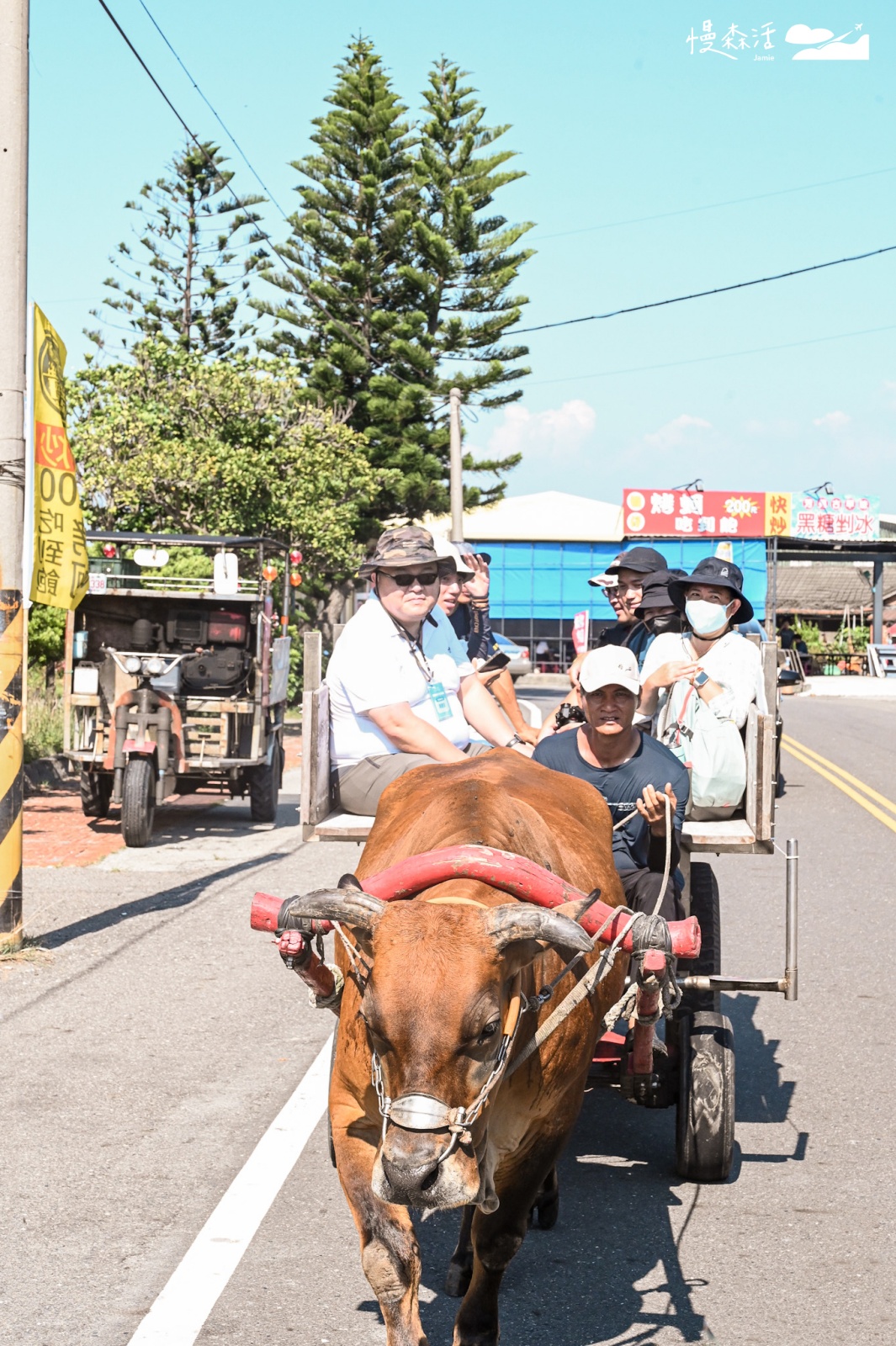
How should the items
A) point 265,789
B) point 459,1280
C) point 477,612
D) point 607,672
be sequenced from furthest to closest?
point 265,789
point 477,612
point 607,672
point 459,1280

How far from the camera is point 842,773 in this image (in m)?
20.8

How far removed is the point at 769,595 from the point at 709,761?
4994 centimetres

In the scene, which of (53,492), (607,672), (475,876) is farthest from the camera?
(53,492)

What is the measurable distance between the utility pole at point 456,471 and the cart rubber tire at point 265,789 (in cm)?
1804

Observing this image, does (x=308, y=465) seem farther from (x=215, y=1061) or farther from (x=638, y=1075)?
(x=638, y=1075)

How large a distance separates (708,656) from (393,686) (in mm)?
1495

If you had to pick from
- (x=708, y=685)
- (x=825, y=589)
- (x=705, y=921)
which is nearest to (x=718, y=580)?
(x=708, y=685)

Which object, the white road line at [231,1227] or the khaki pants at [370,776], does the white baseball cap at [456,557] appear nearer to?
the khaki pants at [370,776]

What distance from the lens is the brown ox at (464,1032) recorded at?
323 centimetres

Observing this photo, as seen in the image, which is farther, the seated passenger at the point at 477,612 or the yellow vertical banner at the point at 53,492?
the yellow vertical banner at the point at 53,492

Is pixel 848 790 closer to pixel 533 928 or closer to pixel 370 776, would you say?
pixel 370 776

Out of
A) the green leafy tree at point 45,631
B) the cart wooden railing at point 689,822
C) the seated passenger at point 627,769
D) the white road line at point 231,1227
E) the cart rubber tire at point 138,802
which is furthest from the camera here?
the green leafy tree at point 45,631

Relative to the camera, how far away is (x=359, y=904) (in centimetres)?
346

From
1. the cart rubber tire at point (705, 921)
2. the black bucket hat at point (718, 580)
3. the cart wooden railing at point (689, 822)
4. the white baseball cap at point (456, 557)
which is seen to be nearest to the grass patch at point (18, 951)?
the cart wooden railing at point (689, 822)
